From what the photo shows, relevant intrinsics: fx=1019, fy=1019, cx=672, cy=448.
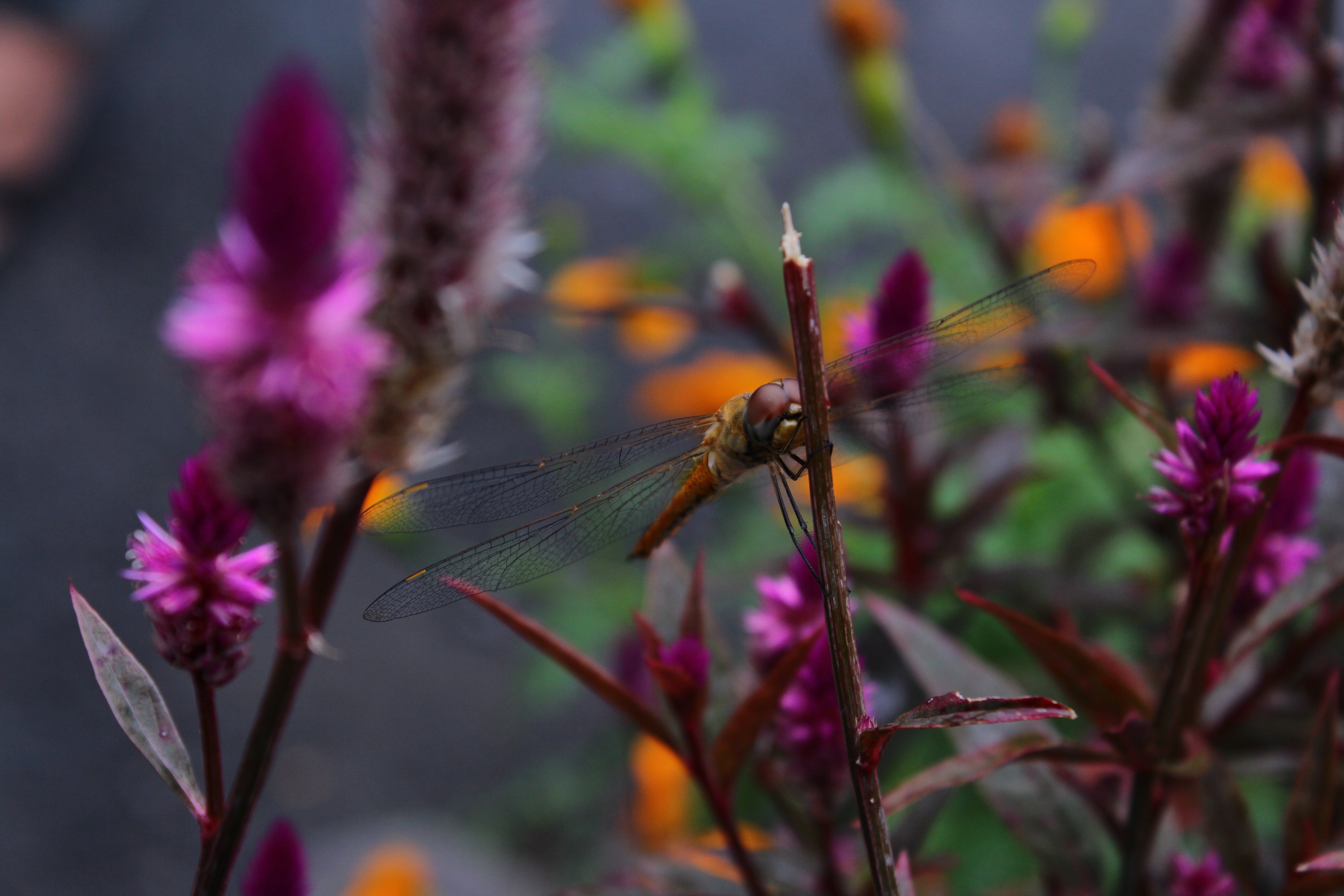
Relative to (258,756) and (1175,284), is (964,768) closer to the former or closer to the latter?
(258,756)

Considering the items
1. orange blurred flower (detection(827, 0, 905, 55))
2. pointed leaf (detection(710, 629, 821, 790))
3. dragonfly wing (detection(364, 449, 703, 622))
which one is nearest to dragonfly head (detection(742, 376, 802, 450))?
dragonfly wing (detection(364, 449, 703, 622))

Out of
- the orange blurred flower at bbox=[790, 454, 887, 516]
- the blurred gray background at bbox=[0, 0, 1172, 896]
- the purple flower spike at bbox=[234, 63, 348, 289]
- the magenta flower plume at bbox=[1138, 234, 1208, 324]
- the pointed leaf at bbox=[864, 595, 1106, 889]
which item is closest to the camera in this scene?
the purple flower spike at bbox=[234, 63, 348, 289]

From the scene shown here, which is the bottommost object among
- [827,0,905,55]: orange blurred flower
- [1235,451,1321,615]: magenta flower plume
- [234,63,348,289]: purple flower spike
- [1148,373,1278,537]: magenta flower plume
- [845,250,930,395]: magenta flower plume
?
[1148,373,1278,537]: magenta flower plume

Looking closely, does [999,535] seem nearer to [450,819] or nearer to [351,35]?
[450,819]

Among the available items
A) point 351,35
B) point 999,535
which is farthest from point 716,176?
point 351,35

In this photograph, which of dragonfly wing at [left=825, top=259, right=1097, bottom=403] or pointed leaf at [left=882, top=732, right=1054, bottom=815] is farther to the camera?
dragonfly wing at [left=825, top=259, right=1097, bottom=403]

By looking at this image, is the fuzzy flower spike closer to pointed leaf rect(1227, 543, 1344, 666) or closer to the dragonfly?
pointed leaf rect(1227, 543, 1344, 666)
